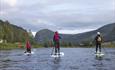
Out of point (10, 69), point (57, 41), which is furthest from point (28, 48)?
point (10, 69)

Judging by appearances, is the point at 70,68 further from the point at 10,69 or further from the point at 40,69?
A: the point at 10,69

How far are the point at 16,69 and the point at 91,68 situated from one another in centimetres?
600

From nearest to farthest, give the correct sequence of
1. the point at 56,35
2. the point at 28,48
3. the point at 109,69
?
1. the point at 109,69
2. the point at 56,35
3. the point at 28,48

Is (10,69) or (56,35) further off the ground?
(56,35)

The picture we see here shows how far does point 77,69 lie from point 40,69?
2.92 m

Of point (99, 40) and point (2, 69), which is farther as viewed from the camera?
point (99, 40)

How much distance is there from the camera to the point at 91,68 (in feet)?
91.9

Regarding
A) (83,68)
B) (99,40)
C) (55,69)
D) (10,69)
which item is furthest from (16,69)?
(99,40)

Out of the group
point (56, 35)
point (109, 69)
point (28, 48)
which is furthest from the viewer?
point (28, 48)

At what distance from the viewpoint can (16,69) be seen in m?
28.3

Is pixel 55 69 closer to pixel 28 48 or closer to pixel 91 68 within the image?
pixel 91 68

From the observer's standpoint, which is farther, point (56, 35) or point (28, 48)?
point (28, 48)

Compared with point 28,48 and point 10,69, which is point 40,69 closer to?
point 10,69

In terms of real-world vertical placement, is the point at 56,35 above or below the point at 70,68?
above
